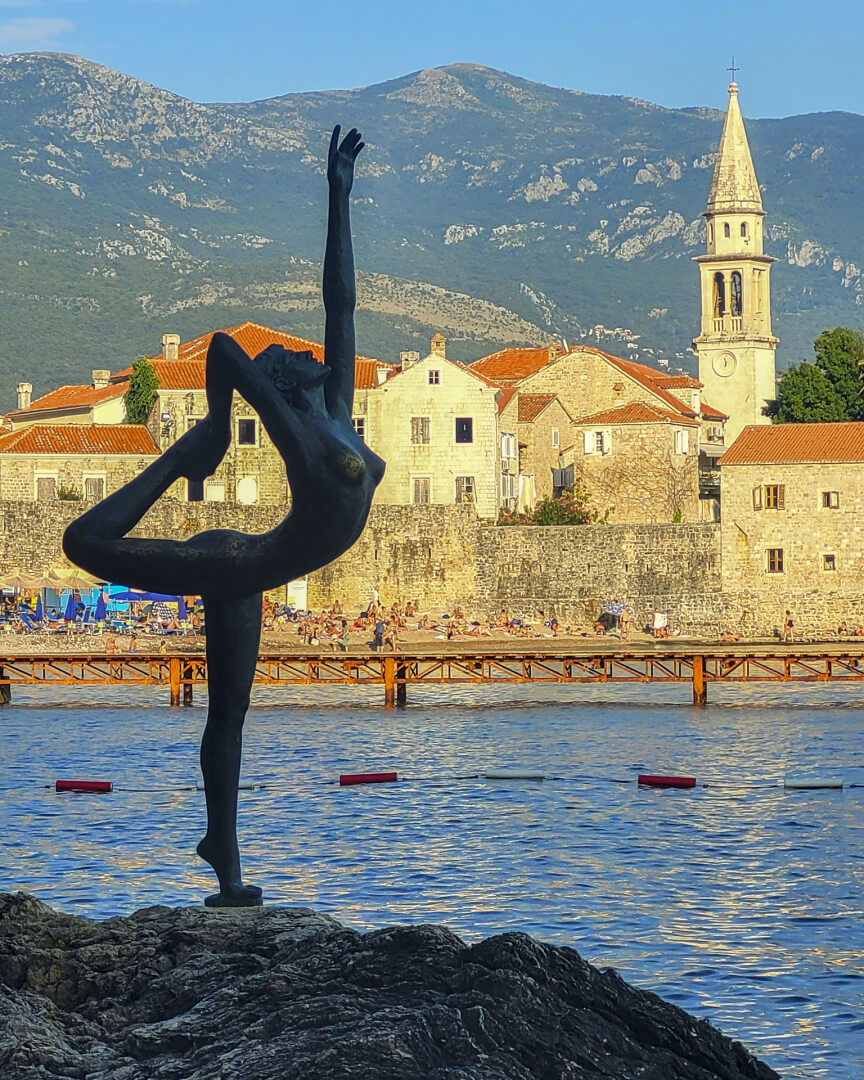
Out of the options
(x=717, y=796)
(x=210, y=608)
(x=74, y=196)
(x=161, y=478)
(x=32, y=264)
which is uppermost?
(x=74, y=196)

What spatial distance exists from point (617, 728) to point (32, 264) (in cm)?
12760

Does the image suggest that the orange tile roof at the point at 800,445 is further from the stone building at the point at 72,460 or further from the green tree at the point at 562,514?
the stone building at the point at 72,460

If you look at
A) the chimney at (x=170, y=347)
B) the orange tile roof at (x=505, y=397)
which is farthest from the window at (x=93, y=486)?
the orange tile roof at (x=505, y=397)

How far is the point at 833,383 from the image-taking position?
73.6m

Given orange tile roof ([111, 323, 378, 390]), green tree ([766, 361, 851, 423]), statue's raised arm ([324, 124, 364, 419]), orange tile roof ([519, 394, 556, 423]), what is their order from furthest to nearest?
green tree ([766, 361, 851, 423]) < orange tile roof ([519, 394, 556, 423]) < orange tile roof ([111, 323, 378, 390]) < statue's raised arm ([324, 124, 364, 419])

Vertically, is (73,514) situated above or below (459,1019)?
above

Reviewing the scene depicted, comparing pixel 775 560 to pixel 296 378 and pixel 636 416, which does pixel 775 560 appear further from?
pixel 296 378

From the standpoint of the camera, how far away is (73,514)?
6172 cm

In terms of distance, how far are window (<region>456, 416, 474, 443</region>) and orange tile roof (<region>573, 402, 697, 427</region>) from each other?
223 inches

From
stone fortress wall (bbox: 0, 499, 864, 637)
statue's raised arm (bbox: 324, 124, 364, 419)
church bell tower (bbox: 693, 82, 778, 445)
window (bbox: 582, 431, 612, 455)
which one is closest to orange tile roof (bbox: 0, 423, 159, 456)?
stone fortress wall (bbox: 0, 499, 864, 637)

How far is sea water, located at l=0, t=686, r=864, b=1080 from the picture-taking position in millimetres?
18422

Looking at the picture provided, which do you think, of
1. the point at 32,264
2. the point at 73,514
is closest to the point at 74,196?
the point at 32,264

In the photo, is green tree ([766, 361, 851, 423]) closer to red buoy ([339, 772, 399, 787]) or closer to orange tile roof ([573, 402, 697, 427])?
orange tile roof ([573, 402, 697, 427])

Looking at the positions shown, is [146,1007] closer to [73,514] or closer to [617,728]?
[617,728]
